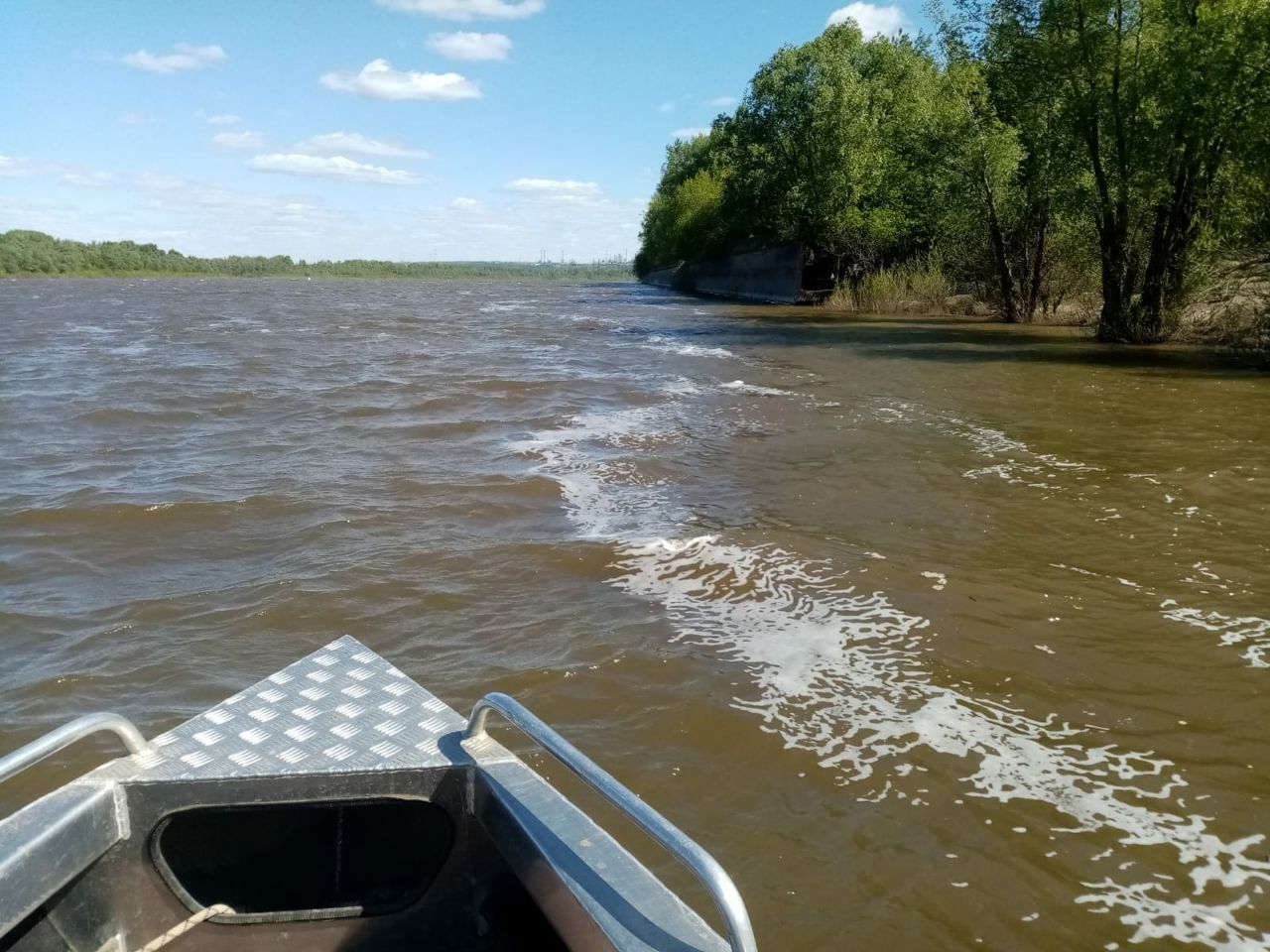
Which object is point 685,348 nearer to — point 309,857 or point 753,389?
point 753,389

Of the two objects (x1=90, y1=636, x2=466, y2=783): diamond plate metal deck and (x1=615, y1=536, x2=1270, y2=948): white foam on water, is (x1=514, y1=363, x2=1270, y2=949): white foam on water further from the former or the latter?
(x1=90, y1=636, x2=466, y2=783): diamond plate metal deck

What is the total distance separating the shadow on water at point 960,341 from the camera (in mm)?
19109

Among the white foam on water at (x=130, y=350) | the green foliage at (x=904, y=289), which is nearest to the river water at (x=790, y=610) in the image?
the white foam on water at (x=130, y=350)

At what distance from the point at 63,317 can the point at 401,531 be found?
37.6 metres

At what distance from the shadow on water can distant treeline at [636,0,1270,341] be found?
1.45m

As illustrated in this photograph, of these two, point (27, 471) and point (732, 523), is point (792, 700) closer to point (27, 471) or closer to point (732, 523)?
point (732, 523)

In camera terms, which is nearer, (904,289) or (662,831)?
(662,831)

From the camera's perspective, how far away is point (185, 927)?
8.86 feet

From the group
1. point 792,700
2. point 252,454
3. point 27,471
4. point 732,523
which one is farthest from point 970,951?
point 27,471

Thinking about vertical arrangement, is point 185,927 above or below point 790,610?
above

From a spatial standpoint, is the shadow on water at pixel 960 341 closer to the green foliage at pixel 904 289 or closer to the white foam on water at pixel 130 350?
the green foliage at pixel 904 289

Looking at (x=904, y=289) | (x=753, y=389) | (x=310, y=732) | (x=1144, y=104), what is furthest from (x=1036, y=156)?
(x=310, y=732)

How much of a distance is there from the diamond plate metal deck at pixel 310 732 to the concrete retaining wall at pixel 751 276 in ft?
142

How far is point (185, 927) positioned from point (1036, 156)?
28.2 m
